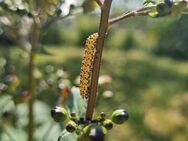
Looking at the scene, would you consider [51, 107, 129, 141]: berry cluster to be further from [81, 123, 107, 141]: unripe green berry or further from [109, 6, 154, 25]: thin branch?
[109, 6, 154, 25]: thin branch

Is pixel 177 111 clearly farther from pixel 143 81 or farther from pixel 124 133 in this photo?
pixel 143 81

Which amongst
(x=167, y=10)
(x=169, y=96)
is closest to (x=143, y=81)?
(x=169, y=96)

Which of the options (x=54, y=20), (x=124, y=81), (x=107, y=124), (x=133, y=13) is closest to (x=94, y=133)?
(x=107, y=124)

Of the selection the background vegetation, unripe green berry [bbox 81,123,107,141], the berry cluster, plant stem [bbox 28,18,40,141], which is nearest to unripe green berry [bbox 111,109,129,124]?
the berry cluster

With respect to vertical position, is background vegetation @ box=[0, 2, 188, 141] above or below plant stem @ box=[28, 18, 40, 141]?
below

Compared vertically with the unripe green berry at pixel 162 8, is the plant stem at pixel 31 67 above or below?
below

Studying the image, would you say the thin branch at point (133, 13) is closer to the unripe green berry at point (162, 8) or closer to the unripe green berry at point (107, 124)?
the unripe green berry at point (162, 8)

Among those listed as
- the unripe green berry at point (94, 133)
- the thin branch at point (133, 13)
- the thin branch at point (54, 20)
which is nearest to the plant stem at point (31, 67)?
the thin branch at point (54, 20)

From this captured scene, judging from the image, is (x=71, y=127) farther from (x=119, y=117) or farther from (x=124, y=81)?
(x=124, y=81)
